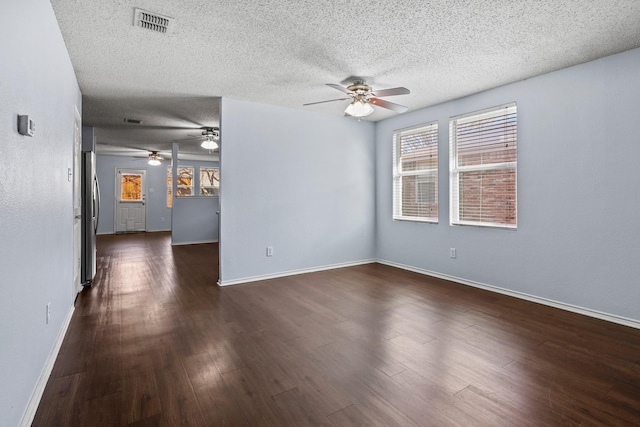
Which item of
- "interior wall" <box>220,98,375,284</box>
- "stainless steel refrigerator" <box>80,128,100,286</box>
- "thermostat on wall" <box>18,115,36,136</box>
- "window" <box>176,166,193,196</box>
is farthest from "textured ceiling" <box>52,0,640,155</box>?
"window" <box>176,166,193,196</box>

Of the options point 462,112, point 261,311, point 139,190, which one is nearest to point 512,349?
point 261,311

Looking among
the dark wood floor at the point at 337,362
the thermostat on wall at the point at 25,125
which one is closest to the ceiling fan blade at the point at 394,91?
the dark wood floor at the point at 337,362

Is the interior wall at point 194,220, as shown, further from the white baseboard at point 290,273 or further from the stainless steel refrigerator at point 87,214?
the white baseboard at point 290,273

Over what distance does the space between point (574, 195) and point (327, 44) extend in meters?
2.87

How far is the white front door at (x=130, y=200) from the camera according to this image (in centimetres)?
1011

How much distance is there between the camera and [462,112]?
423 centimetres

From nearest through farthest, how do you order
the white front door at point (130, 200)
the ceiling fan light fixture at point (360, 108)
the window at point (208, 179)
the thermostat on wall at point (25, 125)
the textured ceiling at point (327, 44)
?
the thermostat on wall at point (25, 125), the textured ceiling at point (327, 44), the ceiling fan light fixture at point (360, 108), the white front door at point (130, 200), the window at point (208, 179)

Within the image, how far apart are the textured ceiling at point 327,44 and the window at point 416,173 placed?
0.77m

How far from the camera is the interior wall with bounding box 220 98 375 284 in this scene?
4.32m

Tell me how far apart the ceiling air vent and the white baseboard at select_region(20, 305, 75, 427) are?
249cm

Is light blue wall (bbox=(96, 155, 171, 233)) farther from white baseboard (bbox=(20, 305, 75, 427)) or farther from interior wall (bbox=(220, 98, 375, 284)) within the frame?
white baseboard (bbox=(20, 305, 75, 427))

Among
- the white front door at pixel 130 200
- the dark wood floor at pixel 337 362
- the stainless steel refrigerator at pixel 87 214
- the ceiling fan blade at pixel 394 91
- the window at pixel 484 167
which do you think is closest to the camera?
the dark wood floor at pixel 337 362

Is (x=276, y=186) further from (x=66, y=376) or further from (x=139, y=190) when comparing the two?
(x=139, y=190)

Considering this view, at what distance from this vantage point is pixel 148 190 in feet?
34.4
